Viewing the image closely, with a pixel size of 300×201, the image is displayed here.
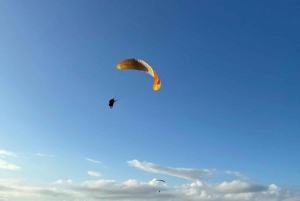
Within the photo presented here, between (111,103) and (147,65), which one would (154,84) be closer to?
(147,65)

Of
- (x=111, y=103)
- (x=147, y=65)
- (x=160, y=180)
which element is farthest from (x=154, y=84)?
(x=160, y=180)

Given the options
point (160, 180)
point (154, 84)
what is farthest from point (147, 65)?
point (160, 180)

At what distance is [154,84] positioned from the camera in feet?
135

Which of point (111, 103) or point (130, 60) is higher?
point (130, 60)

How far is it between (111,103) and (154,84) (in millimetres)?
7345

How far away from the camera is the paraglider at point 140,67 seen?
40503 mm

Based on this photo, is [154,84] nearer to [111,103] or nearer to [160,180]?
[111,103]

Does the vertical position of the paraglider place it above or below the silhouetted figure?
above

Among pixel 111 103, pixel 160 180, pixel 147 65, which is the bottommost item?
pixel 160 180

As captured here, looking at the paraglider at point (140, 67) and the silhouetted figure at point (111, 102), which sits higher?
the paraglider at point (140, 67)

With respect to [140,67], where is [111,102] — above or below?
below

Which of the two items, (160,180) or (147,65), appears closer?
(147,65)

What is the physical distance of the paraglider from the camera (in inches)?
1595

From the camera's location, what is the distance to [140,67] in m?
43.4
